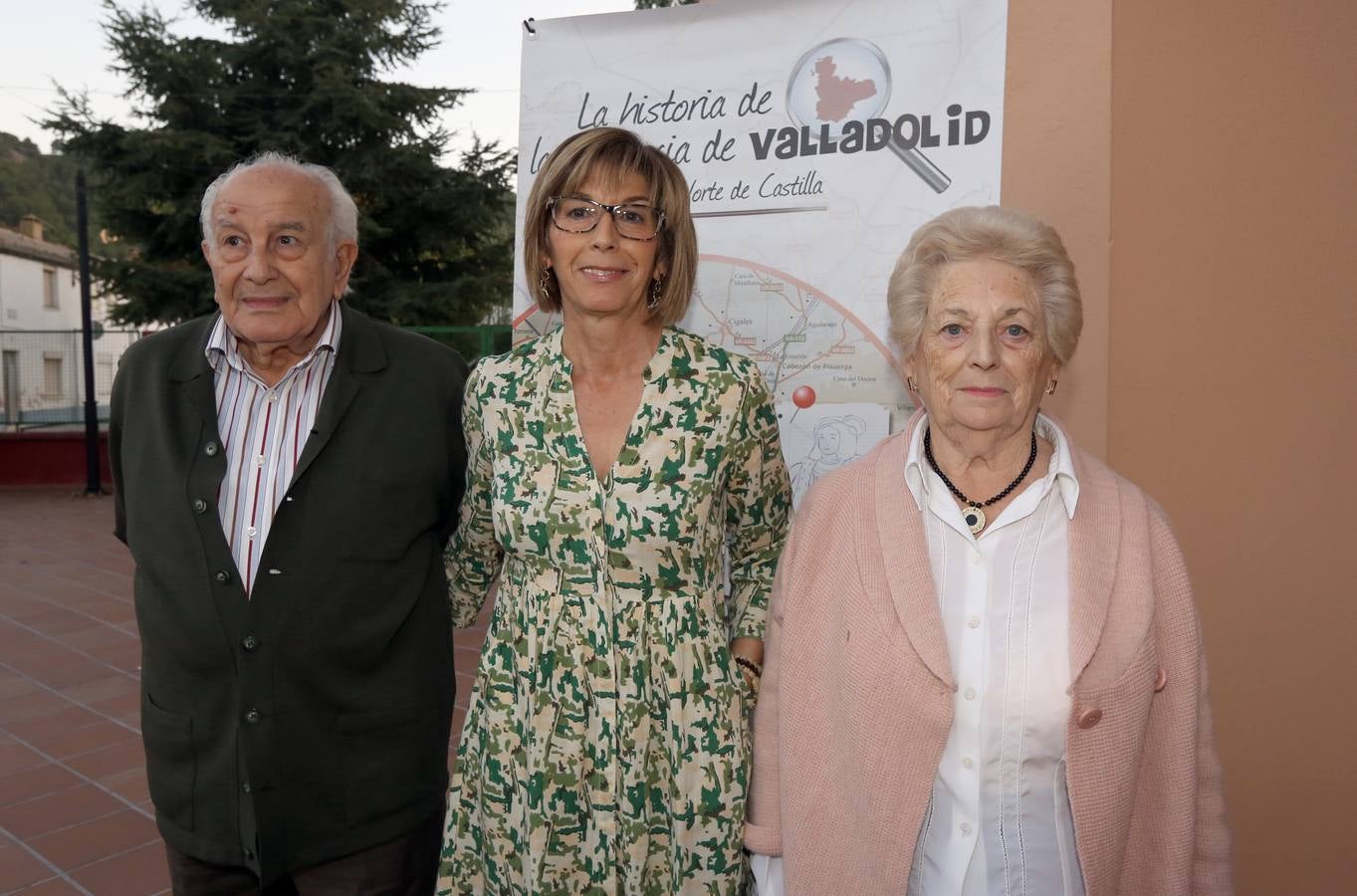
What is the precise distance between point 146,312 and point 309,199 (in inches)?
548

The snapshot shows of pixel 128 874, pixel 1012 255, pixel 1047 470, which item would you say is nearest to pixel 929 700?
pixel 1047 470

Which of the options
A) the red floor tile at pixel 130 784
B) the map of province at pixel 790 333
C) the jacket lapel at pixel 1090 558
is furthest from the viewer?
the red floor tile at pixel 130 784

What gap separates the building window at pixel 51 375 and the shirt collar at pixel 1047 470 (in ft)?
50.0

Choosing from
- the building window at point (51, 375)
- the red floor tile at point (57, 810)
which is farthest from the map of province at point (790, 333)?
the building window at point (51, 375)

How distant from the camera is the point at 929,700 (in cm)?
154

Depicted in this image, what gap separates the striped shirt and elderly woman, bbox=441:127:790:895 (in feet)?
1.22

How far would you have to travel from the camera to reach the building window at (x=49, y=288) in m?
29.6

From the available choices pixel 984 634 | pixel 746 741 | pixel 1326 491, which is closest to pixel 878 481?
pixel 984 634

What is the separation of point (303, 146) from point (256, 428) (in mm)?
13638

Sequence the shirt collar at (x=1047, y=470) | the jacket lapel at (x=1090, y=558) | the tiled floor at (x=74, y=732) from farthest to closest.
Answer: the tiled floor at (x=74, y=732)
the shirt collar at (x=1047, y=470)
the jacket lapel at (x=1090, y=558)

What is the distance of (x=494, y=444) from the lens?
1.91 meters

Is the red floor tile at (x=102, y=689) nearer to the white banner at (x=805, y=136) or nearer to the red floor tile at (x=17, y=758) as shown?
the red floor tile at (x=17, y=758)

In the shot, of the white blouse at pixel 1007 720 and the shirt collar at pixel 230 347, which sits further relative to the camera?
the shirt collar at pixel 230 347

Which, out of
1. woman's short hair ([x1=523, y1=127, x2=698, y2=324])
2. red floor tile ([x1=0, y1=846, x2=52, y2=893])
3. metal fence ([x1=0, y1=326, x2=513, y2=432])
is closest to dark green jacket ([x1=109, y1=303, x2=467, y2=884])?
woman's short hair ([x1=523, y1=127, x2=698, y2=324])
